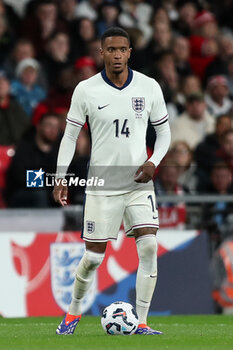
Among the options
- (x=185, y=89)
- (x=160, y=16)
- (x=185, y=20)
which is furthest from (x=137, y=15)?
(x=185, y=89)

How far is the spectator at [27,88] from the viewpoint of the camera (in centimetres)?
1534

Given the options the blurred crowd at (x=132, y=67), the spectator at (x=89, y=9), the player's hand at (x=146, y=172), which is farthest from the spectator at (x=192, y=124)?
the player's hand at (x=146, y=172)

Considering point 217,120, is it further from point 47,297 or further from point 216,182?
point 47,297

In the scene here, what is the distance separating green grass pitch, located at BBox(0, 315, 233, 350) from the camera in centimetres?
795

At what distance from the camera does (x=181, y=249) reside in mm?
13000

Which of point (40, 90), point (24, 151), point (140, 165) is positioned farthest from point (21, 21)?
point (140, 165)

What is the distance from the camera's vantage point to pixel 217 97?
1683cm

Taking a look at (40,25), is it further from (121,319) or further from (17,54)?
(121,319)

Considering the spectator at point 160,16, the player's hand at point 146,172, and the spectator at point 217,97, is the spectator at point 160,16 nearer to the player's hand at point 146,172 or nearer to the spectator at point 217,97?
the spectator at point 217,97

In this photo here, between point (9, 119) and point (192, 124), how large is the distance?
9.46ft

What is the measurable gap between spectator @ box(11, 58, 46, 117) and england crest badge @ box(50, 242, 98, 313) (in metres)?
3.32

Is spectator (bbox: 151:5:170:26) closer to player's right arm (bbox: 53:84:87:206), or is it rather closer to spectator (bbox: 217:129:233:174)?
spectator (bbox: 217:129:233:174)

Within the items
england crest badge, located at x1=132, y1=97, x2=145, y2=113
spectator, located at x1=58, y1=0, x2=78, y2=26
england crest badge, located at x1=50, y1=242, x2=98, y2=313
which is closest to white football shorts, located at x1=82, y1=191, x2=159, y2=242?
england crest badge, located at x1=132, y1=97, x2=145, y2=113

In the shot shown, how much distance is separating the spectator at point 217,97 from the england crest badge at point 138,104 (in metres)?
7.93
